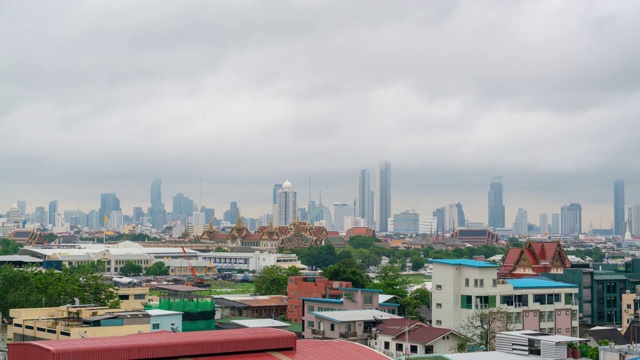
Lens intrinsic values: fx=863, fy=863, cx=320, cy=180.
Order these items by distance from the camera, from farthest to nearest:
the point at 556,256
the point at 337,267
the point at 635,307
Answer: the point at 337,267
the point at 556,256
the point at 635,307

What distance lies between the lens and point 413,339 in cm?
3547

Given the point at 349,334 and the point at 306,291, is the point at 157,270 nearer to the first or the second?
the point at 306,291

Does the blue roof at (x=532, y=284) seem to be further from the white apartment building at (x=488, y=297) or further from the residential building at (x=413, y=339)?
the residential building at (x=413, y=339)

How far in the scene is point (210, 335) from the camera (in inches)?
888

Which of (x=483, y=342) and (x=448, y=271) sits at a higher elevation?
(x=448, y=271)

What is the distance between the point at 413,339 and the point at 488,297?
6854 mm

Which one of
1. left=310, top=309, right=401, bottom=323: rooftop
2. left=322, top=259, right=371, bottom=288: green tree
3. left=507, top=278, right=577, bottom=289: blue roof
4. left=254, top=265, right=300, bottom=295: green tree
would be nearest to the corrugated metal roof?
left=310, top=309, right=401, bottom=323: rooftop

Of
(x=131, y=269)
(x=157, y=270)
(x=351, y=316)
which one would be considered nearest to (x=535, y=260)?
(x=351, y=316)

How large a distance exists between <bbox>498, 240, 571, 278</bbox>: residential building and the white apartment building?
17.1 m

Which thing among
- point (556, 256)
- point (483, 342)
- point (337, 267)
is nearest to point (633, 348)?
point (483, 342)

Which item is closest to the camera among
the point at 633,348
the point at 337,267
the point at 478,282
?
the point at 633,348

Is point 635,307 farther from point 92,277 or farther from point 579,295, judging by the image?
point 92,277

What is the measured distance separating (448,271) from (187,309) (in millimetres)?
12962

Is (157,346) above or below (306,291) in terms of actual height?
above
